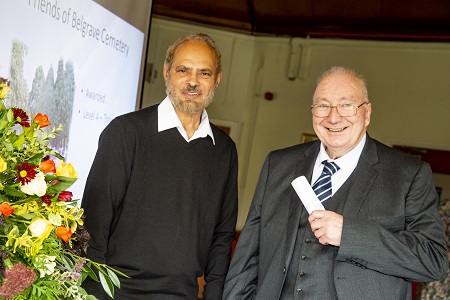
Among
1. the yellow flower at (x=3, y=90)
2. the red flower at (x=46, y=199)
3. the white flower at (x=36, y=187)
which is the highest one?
the yellow flower at (x=3, y=90)

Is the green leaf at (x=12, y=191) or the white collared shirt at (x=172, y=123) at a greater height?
the white collared shirt at (x=172, y=123)

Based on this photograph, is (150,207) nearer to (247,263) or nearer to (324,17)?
(247,263)

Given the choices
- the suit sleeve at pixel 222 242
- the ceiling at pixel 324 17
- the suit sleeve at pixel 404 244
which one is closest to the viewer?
the suit sleeve at pixel 404 244

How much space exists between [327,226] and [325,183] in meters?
0.27

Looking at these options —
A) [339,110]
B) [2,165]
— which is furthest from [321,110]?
[2,165]

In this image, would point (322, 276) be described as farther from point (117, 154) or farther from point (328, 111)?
point (117, 154)

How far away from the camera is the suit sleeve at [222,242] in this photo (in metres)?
2.82

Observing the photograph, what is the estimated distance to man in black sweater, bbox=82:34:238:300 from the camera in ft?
8.48

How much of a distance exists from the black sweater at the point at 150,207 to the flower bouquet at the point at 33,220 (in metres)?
0.92

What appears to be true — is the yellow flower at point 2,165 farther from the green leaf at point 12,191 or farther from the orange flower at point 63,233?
the orange flower at point 63,233

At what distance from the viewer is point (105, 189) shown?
2.54 metres

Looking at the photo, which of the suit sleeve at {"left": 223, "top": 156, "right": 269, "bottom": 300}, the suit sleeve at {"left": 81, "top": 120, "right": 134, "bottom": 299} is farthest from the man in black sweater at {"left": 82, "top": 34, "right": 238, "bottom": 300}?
the suit sleeve at {"left": 223, "top": 156, "right": 269, "bottom": 300}

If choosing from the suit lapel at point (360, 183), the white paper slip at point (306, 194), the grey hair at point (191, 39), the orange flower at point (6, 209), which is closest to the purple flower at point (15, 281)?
the orange flower at point (6, 209)

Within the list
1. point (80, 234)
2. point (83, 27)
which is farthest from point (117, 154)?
point (83, 27)
